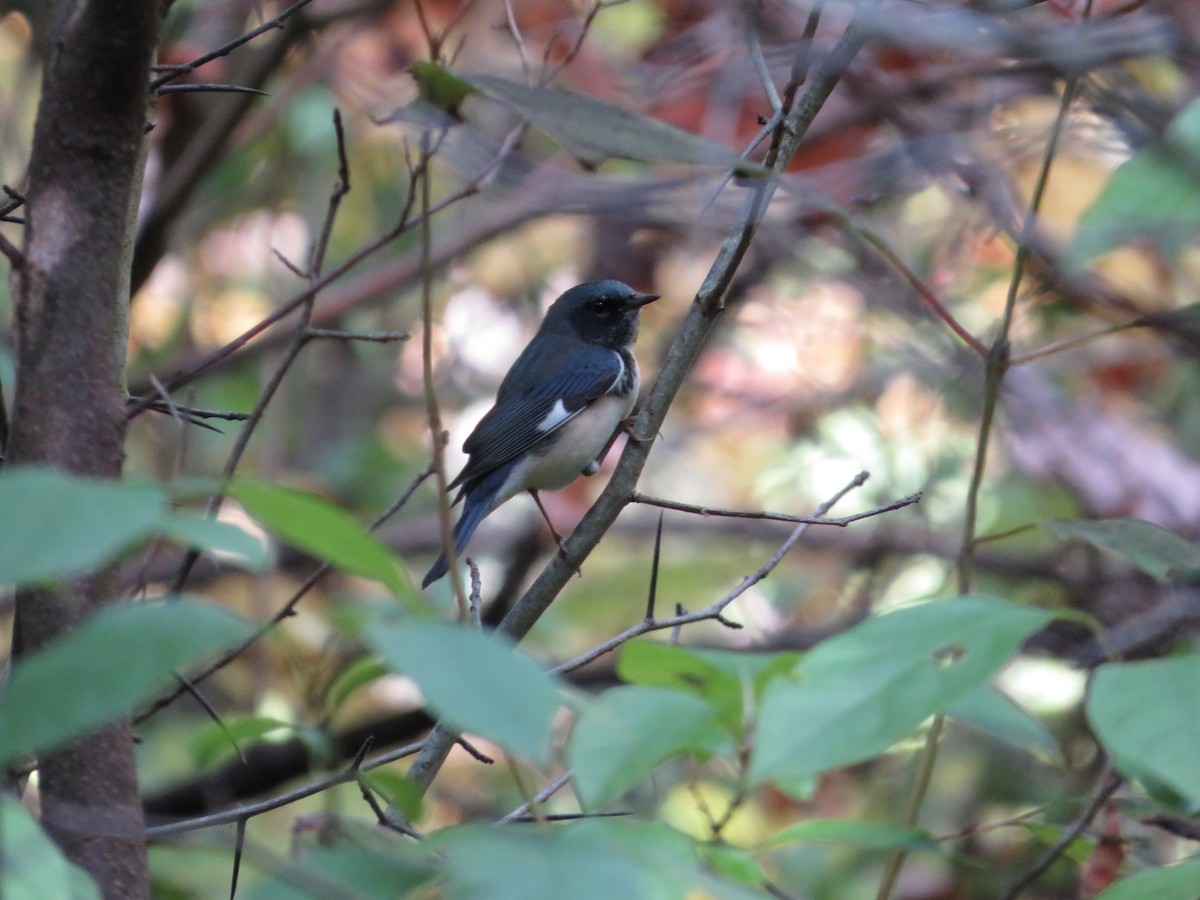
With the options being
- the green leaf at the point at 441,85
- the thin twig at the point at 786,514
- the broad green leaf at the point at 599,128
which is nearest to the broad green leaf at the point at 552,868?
the broad green leaf at the point at 599,128

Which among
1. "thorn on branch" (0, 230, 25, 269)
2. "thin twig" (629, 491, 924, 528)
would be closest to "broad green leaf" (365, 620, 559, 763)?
"thorn on branch" (0, 230, 25, 269)

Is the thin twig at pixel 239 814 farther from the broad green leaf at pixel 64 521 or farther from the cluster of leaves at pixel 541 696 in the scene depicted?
the broad green leaf at pixel 64 521

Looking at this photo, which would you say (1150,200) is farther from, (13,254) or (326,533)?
(13,254)

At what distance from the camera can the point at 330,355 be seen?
6.31 metres

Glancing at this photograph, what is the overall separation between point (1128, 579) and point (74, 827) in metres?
3.99

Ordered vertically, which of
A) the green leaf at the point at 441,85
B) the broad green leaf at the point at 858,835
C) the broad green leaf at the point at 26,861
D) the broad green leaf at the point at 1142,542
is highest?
the green leaf at the point at 441,85

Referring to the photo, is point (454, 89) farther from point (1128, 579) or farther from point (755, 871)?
point (1128, 579)

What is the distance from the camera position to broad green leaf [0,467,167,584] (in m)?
0.74

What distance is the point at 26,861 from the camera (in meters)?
0.87

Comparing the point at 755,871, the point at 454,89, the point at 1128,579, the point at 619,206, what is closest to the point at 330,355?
the point at 1128,579

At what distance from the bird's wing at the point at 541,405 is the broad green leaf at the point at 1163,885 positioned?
3.30m

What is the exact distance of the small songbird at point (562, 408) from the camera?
4.46m

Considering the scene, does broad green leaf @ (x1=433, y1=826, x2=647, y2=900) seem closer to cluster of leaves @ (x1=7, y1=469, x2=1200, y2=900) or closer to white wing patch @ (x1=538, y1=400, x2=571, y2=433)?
cluster of leaves @ (x1=7, y1=469, x2=1200, y2=900)

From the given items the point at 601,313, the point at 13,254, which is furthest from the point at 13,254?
the point at 601,313
